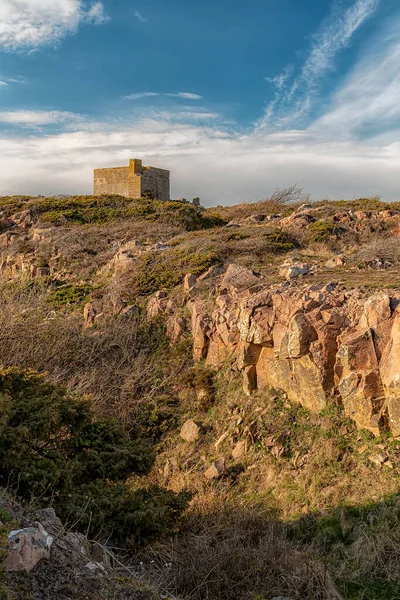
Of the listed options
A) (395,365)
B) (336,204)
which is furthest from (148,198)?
(395,365)

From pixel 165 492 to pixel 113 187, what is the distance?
2260 centimetres

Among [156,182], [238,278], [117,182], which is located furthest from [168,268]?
[117,182]

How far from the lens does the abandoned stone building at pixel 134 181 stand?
85.5ft

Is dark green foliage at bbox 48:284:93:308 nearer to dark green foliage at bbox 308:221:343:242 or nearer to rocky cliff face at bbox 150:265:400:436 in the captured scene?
rocky cliff face at bbox 150:265:400:436

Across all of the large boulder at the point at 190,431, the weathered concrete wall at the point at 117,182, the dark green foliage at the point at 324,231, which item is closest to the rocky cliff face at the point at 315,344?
the large boulder at the point at 190,431

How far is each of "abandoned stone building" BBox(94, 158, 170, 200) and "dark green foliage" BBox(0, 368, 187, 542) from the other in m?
20.3

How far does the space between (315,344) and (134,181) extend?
1975 centimetres

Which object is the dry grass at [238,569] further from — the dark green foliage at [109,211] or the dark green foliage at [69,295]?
the dark green foliage at [109,211]

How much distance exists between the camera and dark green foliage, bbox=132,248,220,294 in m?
13.1

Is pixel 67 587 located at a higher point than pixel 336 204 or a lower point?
lower

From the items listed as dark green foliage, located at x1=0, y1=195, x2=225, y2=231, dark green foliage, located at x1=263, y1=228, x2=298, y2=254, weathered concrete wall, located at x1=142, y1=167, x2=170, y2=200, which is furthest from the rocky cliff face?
weathered concrete wall, located at x1=142, y1=167, x2=170, y2=200

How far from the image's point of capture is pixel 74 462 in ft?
19.2

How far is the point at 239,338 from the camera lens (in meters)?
9.98

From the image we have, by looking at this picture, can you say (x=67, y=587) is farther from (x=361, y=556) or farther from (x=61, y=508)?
(x=361, y=556)
